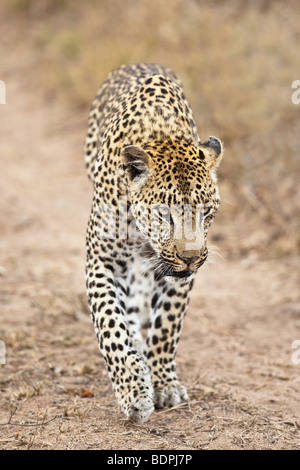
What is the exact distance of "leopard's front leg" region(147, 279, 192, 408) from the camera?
17.2 ft

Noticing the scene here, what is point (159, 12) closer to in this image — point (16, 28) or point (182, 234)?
point (16, 28)

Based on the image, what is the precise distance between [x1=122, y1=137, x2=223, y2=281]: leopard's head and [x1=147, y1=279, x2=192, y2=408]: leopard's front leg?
41 centimetres

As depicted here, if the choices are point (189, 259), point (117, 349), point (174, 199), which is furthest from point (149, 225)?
point (117, 349)

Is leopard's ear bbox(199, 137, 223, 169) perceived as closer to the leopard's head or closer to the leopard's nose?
the leopard's head

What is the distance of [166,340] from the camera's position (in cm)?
532

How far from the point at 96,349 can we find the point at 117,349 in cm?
164

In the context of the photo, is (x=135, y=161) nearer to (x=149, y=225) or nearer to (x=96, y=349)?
(x=149, y=225)

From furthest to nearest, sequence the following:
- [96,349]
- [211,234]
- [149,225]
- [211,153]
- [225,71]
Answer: [225,71] < [211,234] < [96,349] < [211,153] < [149,225]

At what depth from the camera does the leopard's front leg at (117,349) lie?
15.5ft

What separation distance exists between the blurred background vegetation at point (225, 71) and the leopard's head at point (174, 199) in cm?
419

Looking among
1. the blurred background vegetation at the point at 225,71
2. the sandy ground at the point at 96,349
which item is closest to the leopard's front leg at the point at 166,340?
the sandy ground at the point at 96,349

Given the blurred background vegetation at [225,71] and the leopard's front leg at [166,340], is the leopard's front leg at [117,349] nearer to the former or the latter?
the leopard's front leg at [166,340]

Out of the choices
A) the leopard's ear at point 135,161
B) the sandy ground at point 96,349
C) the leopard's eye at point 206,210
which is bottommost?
the sandy ground at point 96,349

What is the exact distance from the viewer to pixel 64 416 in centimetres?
488
